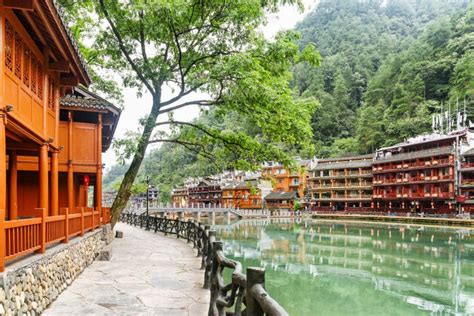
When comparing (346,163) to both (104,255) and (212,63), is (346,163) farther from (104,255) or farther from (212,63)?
(104,255)

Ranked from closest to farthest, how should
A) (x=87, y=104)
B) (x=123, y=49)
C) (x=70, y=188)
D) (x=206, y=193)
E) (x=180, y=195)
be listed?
(x=70, y=188)
(x=87, y=104)
(x=123, y=49)
(x=206, y=193)
(x=180, y=195)

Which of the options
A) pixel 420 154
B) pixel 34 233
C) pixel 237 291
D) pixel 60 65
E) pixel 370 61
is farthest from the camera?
pixel 370 61

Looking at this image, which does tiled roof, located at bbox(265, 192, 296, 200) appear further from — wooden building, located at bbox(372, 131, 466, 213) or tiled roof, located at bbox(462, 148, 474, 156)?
tiled roof, located at bbox(462, 148, 474, 156)

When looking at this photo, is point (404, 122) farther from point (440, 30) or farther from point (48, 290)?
point (48, 290)

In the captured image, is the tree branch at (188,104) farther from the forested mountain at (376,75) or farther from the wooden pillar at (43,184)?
the forested mountain at (376,75)

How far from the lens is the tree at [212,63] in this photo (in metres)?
13.2

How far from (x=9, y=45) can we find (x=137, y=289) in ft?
14.6

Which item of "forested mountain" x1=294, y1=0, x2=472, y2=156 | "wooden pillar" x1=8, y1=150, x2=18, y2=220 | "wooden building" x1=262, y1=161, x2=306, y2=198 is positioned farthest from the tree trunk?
"forested mountain" x1=294, y1=0, x2=472, y2=156

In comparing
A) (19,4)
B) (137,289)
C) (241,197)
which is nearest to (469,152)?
(241,197)

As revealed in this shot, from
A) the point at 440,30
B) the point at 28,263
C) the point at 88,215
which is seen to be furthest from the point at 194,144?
the point at 440,30

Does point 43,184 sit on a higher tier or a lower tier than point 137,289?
higher

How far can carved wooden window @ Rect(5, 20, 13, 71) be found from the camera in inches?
223

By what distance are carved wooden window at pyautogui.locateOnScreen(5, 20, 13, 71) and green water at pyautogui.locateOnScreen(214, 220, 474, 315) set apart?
9357mm

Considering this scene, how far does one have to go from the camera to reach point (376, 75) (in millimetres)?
83500
